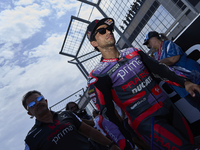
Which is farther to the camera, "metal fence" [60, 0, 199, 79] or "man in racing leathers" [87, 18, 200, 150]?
"metal fence" [60, 0, 199, 79]

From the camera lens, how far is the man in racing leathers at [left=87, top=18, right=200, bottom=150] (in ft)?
4.45

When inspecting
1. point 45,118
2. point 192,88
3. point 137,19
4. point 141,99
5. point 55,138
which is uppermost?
point 137,19

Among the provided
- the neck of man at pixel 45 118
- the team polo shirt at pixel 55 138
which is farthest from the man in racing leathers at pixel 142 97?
the neck of man at pixel 45 118

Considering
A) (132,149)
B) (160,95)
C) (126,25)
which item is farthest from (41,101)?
(126,25)

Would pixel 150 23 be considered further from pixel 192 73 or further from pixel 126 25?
pixel 192 73

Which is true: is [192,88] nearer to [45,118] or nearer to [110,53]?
[110,53]

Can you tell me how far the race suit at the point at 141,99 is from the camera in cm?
136

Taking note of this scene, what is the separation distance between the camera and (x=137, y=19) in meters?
5.05

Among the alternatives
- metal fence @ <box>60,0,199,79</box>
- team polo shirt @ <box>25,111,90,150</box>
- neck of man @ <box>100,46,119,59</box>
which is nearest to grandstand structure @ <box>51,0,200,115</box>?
metal fence @ <box>60,0,199,79</box>

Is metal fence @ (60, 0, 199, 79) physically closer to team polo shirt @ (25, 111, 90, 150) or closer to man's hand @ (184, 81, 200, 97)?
man's hand @ (184, 81, 200, 97)

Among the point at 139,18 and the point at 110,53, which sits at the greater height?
the point at 139,18

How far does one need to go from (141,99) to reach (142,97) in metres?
0.02

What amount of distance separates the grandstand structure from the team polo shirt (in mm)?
2961

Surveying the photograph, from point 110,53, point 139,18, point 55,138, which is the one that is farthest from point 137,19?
point 55,138
